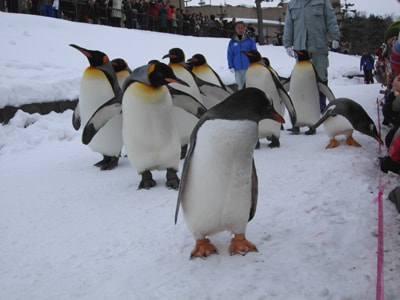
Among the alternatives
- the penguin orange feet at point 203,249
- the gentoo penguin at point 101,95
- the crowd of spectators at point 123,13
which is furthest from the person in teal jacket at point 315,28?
the crowd of spectators at point 123,13

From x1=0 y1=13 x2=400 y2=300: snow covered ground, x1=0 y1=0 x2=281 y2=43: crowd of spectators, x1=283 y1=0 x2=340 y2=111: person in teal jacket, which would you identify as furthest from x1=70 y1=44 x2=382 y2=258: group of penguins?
x1=0 y1=0 x2=281 y2=43: crowd of spectators

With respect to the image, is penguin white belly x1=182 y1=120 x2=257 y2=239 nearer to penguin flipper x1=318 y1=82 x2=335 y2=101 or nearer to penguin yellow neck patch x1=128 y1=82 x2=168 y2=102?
penguin yellow neck patch x1=128 y1=82 x2=168 y2=102

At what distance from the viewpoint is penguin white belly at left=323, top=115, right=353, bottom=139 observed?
13.0 ft

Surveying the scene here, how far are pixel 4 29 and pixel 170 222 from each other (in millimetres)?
8407

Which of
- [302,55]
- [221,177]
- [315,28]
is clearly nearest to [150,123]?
[221,177]

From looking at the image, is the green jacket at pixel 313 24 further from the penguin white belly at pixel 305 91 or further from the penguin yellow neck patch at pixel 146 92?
the penguin yellow neck patch at pixel 146 92

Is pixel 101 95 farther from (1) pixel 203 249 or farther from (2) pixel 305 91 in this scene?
(1) pixel 203 249

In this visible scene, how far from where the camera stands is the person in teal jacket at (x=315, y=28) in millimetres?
5465

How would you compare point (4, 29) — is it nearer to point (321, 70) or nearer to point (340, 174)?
point (321, 70)

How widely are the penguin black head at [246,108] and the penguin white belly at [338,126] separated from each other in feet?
6.96

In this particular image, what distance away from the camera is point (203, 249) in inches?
82.4

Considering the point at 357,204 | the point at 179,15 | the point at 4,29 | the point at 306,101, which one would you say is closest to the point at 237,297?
the point at 357,204

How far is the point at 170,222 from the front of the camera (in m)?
2.59

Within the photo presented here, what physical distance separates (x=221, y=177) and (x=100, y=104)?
2.33 m
